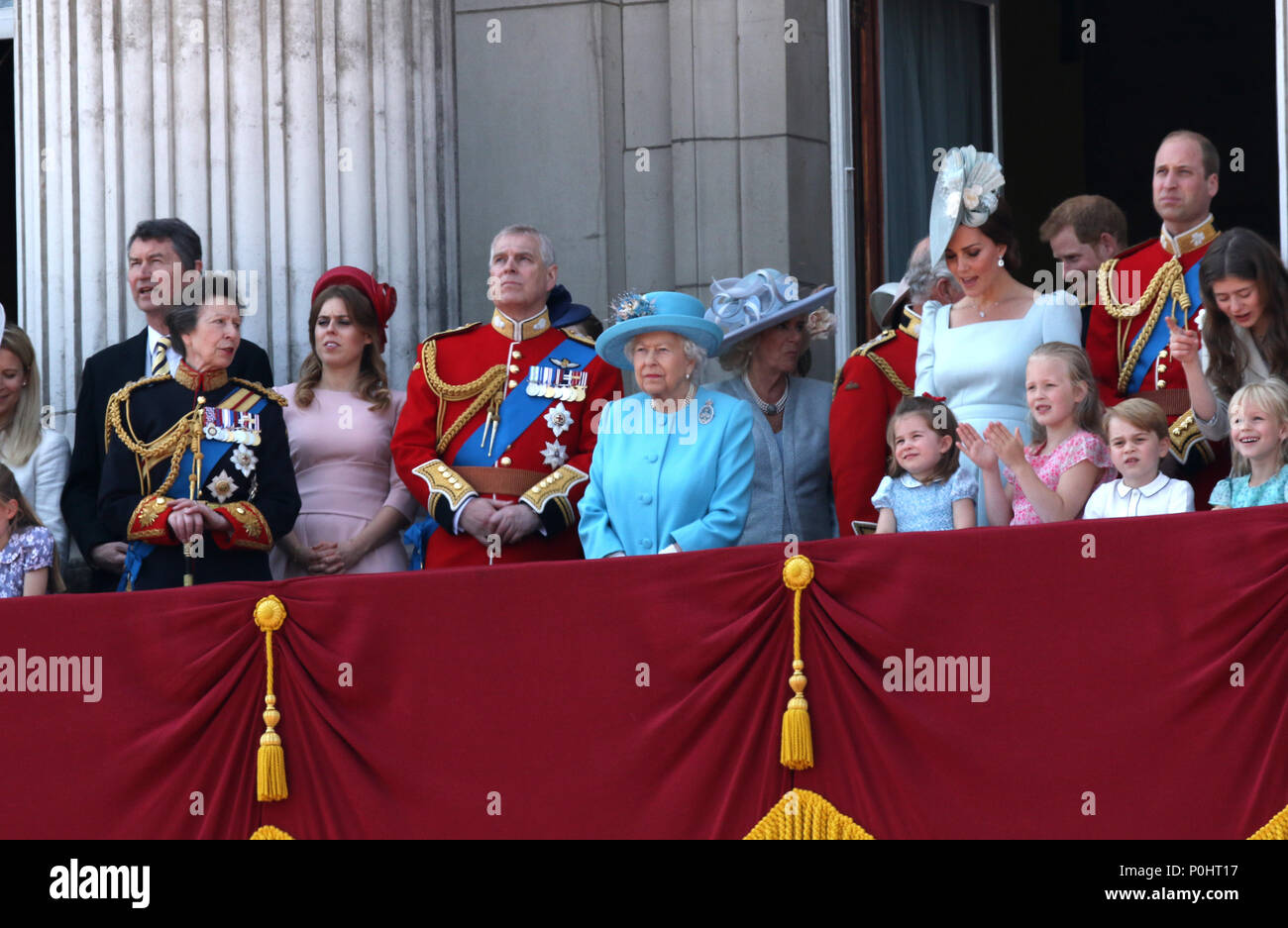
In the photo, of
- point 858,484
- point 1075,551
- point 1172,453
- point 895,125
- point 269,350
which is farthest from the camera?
point 895,125

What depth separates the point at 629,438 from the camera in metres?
7.28

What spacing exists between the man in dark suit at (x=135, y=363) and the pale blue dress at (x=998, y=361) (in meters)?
2.71

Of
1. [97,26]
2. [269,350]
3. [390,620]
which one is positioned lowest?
[390,620]

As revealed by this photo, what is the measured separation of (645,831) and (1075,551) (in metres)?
1.47

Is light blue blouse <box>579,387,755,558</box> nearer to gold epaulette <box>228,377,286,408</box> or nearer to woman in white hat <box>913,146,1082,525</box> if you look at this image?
woman in white hat <box>913,146,1082,525</box>

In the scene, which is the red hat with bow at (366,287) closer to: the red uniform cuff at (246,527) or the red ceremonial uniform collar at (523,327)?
the red ceremonial uniform collar at (523,327)

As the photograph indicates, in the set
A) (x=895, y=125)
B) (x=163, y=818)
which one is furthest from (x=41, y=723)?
(x=895, y=125)

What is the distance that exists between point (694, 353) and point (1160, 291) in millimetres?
1523

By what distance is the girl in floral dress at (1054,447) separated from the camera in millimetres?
6664

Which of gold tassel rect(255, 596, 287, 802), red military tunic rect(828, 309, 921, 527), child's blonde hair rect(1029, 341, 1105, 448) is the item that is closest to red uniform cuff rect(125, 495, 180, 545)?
gold tassel rect(255, 596, 287, 802)

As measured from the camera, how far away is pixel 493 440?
7.89 m

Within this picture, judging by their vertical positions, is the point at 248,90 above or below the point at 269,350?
above

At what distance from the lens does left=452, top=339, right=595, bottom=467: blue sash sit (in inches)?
310

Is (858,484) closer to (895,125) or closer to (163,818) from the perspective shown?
(163,818)
